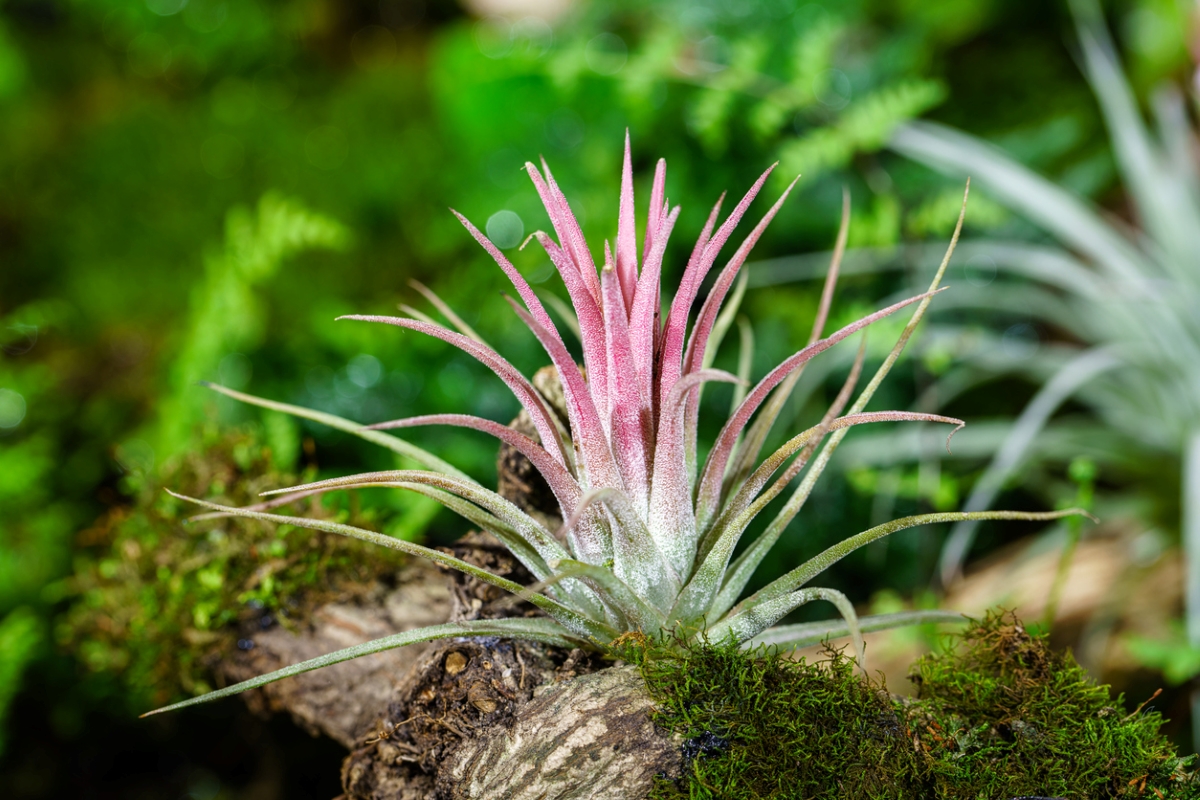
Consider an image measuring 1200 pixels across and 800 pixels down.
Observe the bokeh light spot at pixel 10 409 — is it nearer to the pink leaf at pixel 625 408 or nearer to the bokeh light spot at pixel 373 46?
the pink leaf at pixel 625 408

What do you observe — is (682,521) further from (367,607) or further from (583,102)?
(583,102)

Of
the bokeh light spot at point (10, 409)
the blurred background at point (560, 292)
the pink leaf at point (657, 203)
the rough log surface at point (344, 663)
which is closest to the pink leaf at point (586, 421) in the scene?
the pink leaf at point (657, 203)

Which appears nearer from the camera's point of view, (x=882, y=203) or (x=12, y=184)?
(x=882, y=203)

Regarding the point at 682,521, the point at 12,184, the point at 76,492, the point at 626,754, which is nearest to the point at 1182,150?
the point at 682,521

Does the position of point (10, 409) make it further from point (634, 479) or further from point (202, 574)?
point (634, 479)

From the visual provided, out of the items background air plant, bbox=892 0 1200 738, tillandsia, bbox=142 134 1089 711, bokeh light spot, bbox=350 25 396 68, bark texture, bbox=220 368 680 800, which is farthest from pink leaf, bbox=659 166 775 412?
bokeh light spot, bbox=350 25 396 68

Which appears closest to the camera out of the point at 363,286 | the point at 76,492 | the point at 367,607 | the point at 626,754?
the point at 626,754
